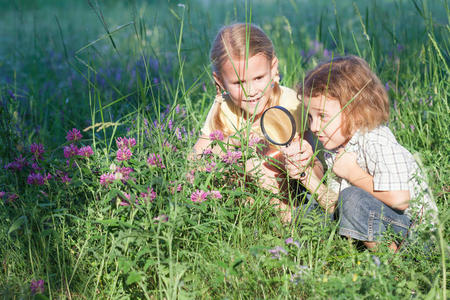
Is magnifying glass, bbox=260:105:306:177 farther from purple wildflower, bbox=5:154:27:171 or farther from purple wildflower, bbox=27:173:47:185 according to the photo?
purple wildflower, bbox=5:154:27:171

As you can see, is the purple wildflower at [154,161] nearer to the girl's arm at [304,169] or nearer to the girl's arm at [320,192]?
the girl's arm at [304,169]

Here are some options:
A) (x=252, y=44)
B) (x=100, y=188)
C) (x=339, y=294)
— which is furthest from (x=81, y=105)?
(x=339, y=294)

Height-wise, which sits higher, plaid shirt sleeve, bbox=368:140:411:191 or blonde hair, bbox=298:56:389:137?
blonde hair, bbox=298:56:389:137

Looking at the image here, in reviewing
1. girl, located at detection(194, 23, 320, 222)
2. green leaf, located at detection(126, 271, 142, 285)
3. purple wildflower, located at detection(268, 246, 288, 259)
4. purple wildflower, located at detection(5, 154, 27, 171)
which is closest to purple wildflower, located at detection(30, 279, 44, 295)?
green leaf, located at detection(126, 271, 142, 285)

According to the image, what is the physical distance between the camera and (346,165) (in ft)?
8.81

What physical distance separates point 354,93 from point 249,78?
26.0 inches

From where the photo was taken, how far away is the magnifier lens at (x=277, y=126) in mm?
2611

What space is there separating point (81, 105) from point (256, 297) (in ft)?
9.52

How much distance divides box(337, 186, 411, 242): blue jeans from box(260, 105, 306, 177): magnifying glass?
31cm

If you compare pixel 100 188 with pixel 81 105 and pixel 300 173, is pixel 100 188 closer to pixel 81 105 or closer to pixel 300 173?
pixel 300 173

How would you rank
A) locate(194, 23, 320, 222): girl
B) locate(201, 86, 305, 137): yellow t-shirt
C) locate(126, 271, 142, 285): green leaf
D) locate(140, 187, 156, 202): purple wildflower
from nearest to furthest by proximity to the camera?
locate(126, 271, 142, 285): green leaf
locate(140, 187, 156, 202): purple wildflower
locate(194, 23, 320, 222): girl
locate(201, 86, 305, 137): yellow t-shirt

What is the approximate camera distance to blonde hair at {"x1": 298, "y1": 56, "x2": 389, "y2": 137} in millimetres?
2691

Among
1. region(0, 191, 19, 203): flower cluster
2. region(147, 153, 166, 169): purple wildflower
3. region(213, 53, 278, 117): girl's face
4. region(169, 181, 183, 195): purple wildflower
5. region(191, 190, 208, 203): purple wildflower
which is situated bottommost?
region(0, 191, 19, 203): flower cluster

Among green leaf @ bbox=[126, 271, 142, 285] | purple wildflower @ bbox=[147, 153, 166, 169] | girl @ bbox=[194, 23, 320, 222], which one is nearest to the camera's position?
green leaf @ bbox=[126, 271, 142, 285]
